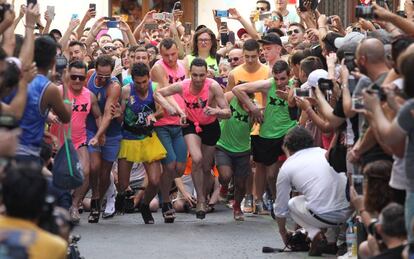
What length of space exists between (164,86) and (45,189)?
8.81 meters

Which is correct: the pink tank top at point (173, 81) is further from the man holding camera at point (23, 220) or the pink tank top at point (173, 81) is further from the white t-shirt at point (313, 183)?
the man holding camera at point (23, 220)

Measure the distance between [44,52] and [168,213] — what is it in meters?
4.78

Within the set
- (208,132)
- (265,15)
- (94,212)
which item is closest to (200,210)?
(208,132)

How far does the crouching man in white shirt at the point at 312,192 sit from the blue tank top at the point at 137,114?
2784 mm

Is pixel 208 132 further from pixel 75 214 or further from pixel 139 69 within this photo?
pixel 75 214

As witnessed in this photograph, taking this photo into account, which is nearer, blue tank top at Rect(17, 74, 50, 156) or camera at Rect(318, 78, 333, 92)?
blue tank top at Rect(17, 74, 50, 156)

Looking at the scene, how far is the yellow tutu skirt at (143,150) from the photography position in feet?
46.8

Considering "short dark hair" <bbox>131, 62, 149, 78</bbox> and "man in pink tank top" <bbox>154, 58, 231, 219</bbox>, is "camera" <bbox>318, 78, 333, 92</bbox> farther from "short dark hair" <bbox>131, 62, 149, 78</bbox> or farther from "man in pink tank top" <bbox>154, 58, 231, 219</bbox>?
"short dark hair" <bbox>131, 62, 149, 78</bbox>

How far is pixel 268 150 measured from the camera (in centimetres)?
1459

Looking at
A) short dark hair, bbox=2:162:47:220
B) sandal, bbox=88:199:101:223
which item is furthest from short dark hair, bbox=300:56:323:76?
short dark hair, bbox=2:162:47:220

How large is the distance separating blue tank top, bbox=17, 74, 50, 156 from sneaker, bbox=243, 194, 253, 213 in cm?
601

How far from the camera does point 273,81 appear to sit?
47.5ft

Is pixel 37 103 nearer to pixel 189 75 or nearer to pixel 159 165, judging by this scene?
pixel 159 165

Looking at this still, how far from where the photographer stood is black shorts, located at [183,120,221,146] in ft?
47.5
